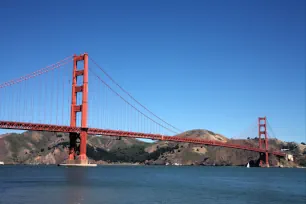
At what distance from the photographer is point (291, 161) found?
7569 inches

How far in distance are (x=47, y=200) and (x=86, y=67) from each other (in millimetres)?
72320

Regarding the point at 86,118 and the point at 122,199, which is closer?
the point at 122,199

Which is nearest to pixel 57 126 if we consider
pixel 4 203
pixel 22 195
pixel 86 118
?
pixel 86 118

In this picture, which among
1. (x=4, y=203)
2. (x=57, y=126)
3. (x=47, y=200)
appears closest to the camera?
(x=4, y=203)

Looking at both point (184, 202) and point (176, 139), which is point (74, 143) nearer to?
point (176, 139)

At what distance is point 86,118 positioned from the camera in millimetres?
93938

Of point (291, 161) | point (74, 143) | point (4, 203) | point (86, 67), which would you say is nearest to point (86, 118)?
point (74, 143)

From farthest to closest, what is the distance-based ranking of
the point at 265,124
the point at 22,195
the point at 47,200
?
the point at 265,124 < the point at 22,195 < the point at 47,200

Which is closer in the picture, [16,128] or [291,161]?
[16,128]

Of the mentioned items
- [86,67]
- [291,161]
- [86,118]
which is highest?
[86,67]

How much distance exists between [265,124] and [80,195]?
153225 mm

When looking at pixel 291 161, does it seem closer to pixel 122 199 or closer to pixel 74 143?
pixel 74 143

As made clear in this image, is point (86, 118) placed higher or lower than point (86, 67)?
lower

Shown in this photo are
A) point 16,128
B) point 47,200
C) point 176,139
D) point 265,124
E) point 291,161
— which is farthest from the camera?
point 291,161
